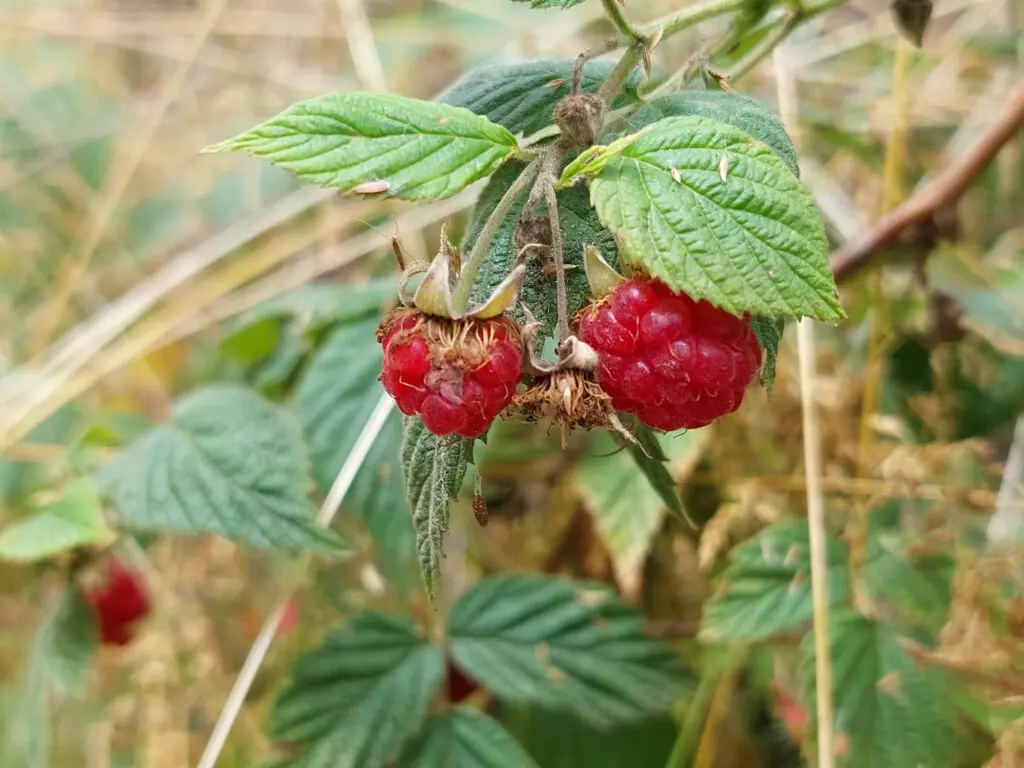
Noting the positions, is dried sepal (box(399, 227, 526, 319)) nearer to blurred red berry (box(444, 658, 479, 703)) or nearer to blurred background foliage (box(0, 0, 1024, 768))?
blurred background foliage (box(0, 0, 1024, 768))

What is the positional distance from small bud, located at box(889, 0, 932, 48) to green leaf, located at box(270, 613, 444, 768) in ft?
2.09

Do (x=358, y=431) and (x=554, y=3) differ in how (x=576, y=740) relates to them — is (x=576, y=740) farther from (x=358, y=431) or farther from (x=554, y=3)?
(x=554, y=3)

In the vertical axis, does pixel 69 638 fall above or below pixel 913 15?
below

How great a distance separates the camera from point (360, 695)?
76cm

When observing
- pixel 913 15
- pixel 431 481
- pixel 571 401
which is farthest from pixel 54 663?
pixel 913 15

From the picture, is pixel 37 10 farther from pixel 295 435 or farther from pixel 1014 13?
pixel 1014 13

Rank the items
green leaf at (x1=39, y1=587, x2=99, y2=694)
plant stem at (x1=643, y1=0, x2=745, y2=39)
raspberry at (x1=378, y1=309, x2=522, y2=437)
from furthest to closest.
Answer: green leaf at (x1=39, y1=587, x2=99, y2=694) < plant stem at (x1=643, y1=0, x2=745, y2=39) < raspberry at (x1=378, y1=309, x2=522, y2=437)

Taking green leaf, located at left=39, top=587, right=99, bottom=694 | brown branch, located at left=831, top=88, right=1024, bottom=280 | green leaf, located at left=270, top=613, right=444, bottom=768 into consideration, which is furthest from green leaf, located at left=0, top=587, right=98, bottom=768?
brown branch, located at left=831, top=88, right=1024, bottom=280

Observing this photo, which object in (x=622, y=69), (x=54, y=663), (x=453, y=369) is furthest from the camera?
(x=54, y=663)

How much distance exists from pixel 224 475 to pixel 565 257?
0.45 metres

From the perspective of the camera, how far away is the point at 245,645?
1.15 m

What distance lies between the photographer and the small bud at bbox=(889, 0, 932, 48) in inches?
24.8

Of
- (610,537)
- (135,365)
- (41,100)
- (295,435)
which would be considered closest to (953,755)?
(610,537)

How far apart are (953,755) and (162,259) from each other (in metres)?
1.49
